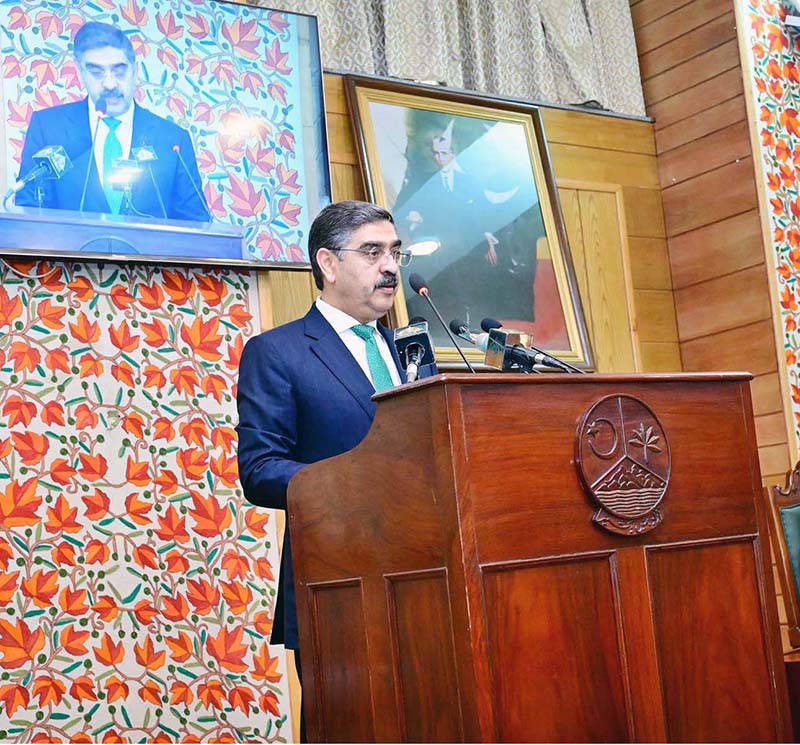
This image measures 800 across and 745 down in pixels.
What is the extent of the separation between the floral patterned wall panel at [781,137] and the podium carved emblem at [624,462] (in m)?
2.56

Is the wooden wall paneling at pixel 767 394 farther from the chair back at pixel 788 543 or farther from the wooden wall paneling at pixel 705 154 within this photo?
the chair back at pixel 788 543

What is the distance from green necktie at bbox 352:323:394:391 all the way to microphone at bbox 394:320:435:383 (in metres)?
0.07

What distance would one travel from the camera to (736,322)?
4.44 metres

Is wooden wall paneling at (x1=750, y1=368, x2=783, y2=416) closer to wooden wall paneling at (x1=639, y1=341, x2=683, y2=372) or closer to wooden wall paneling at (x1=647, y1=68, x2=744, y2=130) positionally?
wooden wall paneling at (x1=639, y1=341, x2=683, y2=372)

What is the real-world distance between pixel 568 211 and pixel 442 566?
293cm

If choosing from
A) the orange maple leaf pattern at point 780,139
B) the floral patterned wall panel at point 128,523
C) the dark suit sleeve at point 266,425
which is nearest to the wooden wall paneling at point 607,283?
the orange maple leaf pattern at point 780,139

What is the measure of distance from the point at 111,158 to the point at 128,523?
1.05 meters

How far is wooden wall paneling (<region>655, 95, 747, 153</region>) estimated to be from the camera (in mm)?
4479

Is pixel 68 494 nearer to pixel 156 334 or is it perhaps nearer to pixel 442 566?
pixel 156 334

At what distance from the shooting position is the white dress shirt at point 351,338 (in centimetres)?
246

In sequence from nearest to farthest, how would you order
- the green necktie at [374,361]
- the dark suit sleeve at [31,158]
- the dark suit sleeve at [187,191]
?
1. the green necktie at [374,361]
2. the dark suit sleeve at [31,158]
3. the dark suit sleeve at [187,191]

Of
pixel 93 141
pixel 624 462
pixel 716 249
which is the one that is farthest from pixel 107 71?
pixel 716 249

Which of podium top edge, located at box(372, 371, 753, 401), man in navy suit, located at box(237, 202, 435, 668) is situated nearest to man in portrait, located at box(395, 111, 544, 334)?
man in navy suit, located at box(237, 202, 435, 668)

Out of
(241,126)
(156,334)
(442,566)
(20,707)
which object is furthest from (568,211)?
(442,566)
